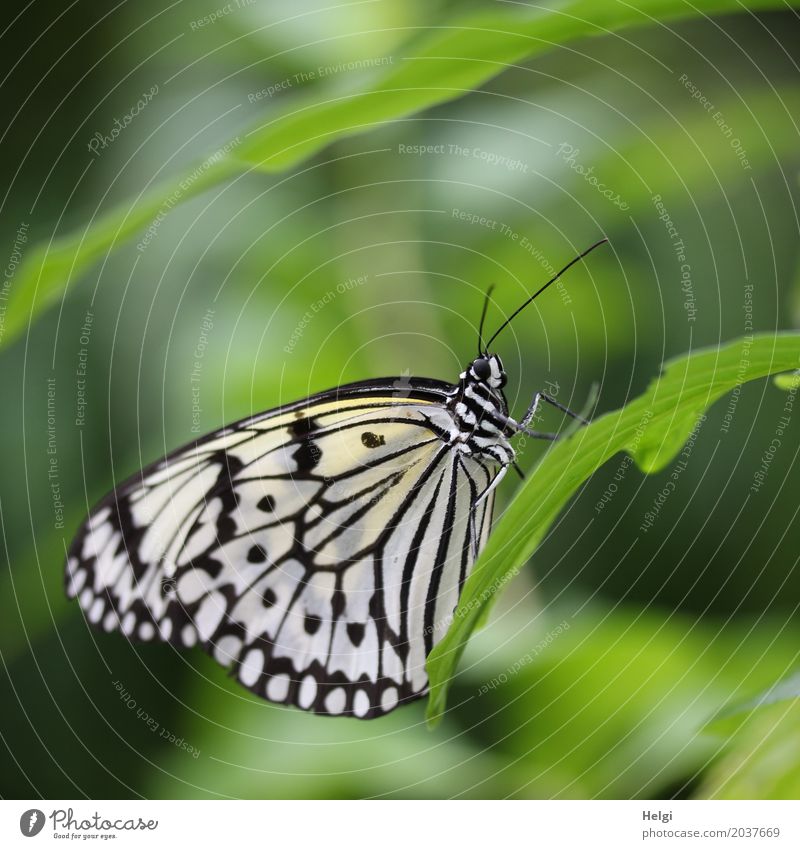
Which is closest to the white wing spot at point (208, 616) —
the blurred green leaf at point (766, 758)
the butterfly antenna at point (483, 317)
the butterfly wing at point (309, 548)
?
the butterfly wing at point (309, 548)

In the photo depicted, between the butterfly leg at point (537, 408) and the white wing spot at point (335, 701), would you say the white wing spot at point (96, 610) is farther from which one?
the butterfly leg at point (537, 408)

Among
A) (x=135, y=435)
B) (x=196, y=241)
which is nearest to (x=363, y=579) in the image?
(x=135, y=435)

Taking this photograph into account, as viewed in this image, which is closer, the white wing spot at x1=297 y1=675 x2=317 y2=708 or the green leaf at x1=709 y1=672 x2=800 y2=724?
the green leaf at x1=709 y1=672 x2=800 y2=724

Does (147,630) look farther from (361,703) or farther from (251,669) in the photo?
(361,703)
